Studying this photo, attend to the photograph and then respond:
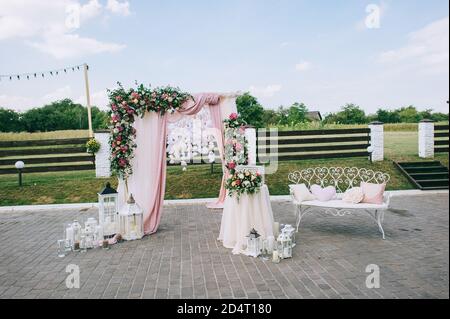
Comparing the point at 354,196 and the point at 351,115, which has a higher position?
the point at 351,115

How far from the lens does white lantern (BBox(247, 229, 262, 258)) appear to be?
5480mm

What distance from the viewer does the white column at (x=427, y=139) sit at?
13211mm

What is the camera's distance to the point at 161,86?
7.22 meters

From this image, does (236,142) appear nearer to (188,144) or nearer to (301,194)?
(301,194)

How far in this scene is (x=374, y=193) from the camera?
6.57 m

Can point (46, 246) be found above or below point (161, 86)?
below

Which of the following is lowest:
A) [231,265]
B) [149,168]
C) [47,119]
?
[231,265]

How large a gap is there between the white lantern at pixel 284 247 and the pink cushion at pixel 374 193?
2076 mm

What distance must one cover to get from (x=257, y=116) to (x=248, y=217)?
2254 cm

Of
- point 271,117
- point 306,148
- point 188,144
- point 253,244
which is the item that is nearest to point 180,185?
point 188,144

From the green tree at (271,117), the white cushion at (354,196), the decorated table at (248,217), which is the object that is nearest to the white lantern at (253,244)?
the decorated table at (248,217)

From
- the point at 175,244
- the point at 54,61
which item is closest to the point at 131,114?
the point at 175,244

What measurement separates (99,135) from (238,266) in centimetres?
843
